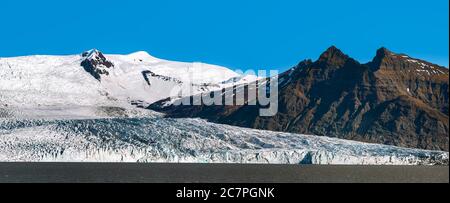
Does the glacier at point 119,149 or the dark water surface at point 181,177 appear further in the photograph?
the glacier at point 119,149

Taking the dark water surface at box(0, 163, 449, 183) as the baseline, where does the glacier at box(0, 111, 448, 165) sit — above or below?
above

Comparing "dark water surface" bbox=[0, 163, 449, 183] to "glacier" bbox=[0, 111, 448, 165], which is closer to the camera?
"dark water surface" bbox=[0, 163, 449, 183]

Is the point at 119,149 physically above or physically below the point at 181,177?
above

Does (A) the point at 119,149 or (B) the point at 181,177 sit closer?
(B) the point at 181,177

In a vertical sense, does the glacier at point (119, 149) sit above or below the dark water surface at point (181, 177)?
above

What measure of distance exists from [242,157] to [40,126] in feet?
162
